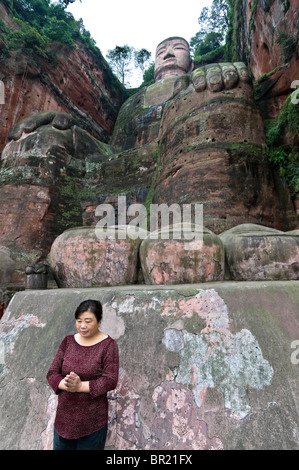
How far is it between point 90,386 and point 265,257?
4.81 ft

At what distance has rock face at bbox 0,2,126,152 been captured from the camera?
361 inches

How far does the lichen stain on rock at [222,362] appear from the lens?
3.99 feet

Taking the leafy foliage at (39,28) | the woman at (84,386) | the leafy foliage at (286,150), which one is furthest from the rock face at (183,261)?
the leafy foliage at (39,28)

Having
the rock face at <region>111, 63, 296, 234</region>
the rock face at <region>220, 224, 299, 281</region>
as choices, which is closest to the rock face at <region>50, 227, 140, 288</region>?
the rock face at <region>220, 224, 299, 281</region>

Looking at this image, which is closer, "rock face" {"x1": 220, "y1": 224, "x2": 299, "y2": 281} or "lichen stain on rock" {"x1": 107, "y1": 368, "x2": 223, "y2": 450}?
"lichen stain on rock" {"x1": 107, "y1": 368, "x2": 223, "y2": 450}

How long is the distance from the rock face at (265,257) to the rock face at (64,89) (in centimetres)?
878

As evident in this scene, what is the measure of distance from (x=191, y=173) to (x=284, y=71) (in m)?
3.55

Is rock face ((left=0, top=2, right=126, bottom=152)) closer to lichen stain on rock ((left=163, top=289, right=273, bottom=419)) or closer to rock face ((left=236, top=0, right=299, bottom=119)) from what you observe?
rock face ((left=236, top=0, right=299, bottom=119))

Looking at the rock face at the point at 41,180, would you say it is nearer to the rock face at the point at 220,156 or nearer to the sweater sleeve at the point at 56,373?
the rock face at the point at 220,156

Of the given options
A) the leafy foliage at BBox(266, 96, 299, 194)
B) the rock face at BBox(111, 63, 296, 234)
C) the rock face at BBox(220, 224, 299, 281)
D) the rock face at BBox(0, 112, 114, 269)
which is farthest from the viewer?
the rock face at BBox(0, 112, 114, 269)

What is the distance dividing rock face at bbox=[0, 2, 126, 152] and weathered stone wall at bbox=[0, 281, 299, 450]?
8.72 meters

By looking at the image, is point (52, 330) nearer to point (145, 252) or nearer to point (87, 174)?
point (145, 252)

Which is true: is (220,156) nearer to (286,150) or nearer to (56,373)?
(286,150)

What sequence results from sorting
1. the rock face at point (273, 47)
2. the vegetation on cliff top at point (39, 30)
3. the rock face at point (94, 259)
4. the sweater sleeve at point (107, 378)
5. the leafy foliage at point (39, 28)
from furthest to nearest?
the leafy foliage at point (39, 28)
the vegetation on cliff top at point (39, 30)
the rock face at point (273, 47)
the rock face at point (94, 259)
the sweater sleeve at point (107, 378)
